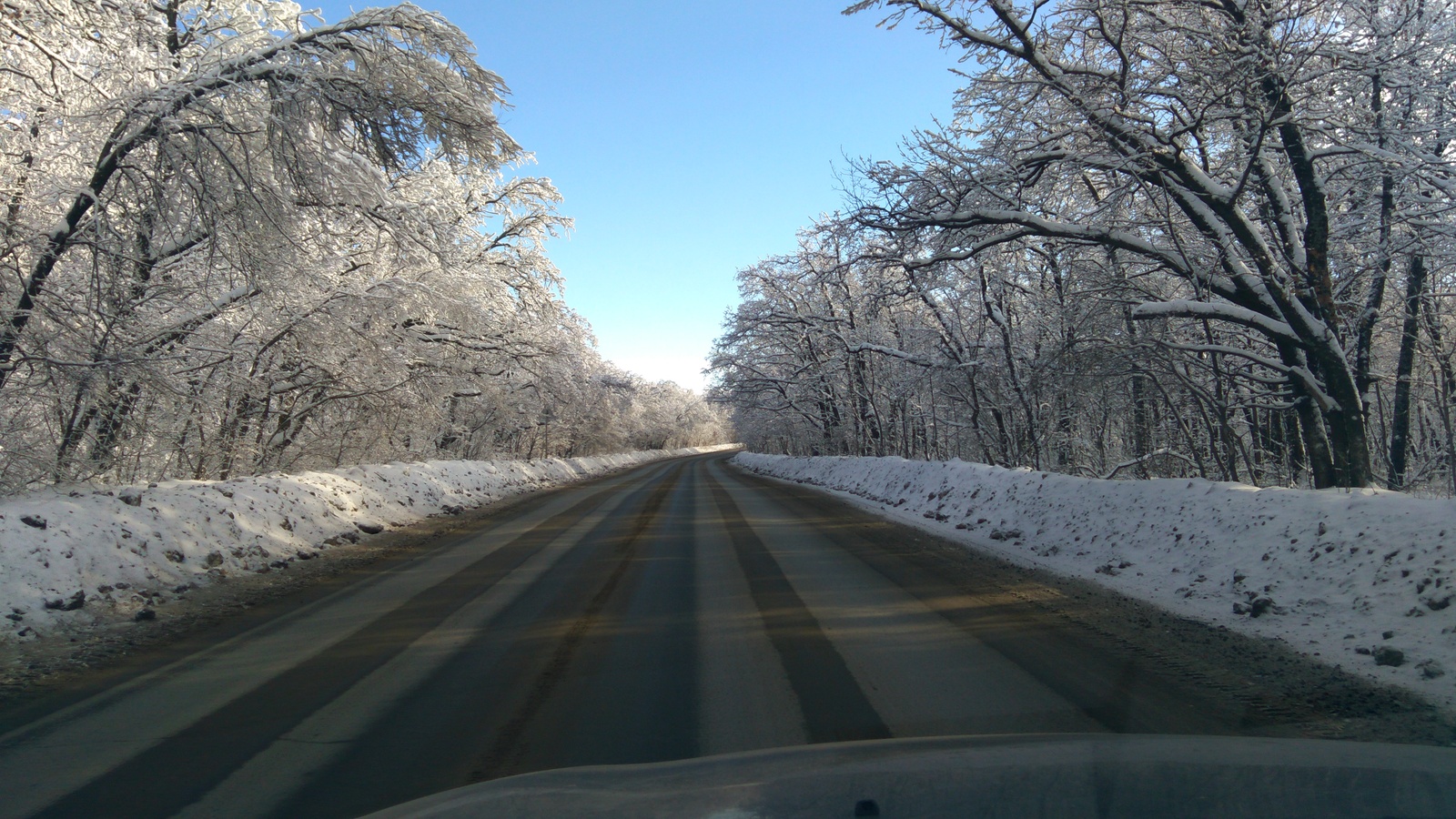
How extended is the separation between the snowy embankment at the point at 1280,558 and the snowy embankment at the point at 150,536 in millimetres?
9446

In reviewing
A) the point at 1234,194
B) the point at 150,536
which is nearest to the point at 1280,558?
the point at 1234,194

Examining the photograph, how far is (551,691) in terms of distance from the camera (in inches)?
185

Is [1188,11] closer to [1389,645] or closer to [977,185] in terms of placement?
[977,185]

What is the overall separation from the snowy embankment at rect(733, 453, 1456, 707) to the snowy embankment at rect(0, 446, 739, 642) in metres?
9.45

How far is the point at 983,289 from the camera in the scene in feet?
60.1

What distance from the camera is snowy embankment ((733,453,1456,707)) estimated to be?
4898mm

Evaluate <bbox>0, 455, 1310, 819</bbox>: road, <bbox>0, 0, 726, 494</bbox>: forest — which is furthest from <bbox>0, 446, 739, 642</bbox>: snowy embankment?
<bbox>0, 455, 1310, 819</bbox>: road

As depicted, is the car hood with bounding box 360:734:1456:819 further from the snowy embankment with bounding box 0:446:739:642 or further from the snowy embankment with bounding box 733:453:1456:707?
the snowy embankment with bounding box 0:446:739:642

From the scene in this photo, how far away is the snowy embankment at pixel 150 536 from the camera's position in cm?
628

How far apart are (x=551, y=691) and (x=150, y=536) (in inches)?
237

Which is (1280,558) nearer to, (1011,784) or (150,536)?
(1011,784)

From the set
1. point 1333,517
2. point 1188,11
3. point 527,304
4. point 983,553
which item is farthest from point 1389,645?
point 527,304

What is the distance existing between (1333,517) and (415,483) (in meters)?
16.8

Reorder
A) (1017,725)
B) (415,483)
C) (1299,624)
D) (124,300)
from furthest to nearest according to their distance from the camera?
(415,483), (124,300), (1299,624), (1017,725)
